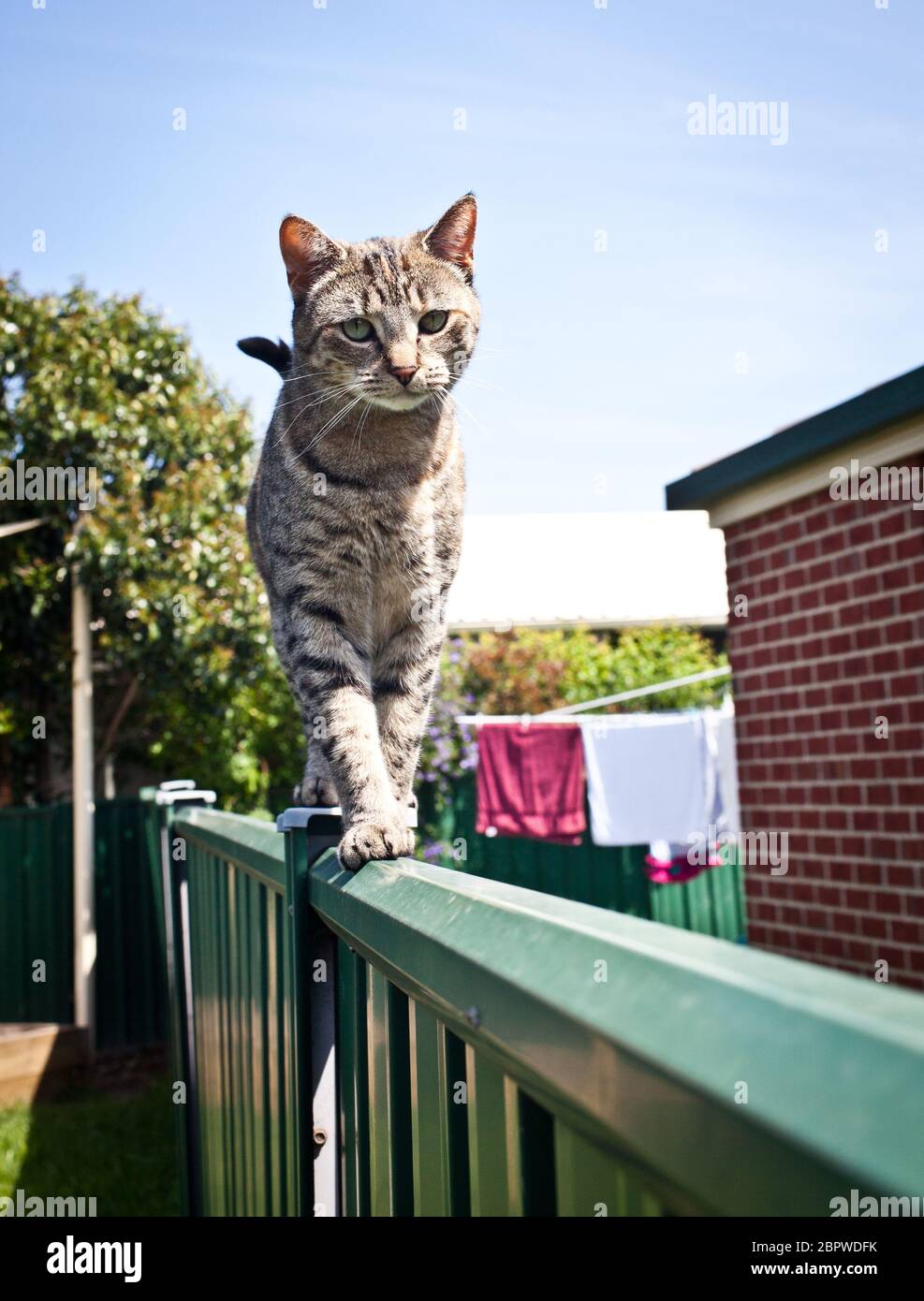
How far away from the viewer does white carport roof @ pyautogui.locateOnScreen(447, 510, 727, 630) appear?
1538 centimetres

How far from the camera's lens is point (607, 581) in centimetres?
1708

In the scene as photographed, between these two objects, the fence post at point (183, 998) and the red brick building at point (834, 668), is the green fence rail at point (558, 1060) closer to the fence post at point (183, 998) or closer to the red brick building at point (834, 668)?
the fence post at point (183, 998)

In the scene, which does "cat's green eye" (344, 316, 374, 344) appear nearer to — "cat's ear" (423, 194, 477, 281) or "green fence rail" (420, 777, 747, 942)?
"cat's ear" (423, 194, 477, 281)

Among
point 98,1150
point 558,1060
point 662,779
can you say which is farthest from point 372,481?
point 662,779

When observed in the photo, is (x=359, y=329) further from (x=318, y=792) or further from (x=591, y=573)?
(x=591, y=573)

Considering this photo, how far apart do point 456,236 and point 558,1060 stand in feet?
9.30

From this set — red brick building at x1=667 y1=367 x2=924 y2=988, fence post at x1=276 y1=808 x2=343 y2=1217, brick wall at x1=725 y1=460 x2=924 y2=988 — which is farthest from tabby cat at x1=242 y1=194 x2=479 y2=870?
brick wall at x1=725 y1=460 x2=924 y2=988

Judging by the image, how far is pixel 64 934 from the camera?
8367 mm

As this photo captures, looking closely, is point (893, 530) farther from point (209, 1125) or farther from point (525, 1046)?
point (525, 1046)

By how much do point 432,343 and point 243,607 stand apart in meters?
5.31

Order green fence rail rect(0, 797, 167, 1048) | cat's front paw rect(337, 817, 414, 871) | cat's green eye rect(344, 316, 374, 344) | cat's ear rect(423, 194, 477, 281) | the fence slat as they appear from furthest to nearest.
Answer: green fence rail rect(0, 797, 167, 1048)
cat's ear rect(423, 194, 477, 281)
cat's green eye rect(344, 316, 374, 344)
cat's front paw rect(337, 817, 414, 871)
the fence slat

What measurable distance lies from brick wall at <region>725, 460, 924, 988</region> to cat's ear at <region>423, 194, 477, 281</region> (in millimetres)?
2053

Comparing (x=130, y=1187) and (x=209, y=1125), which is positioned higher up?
(x=209, y=1125)
